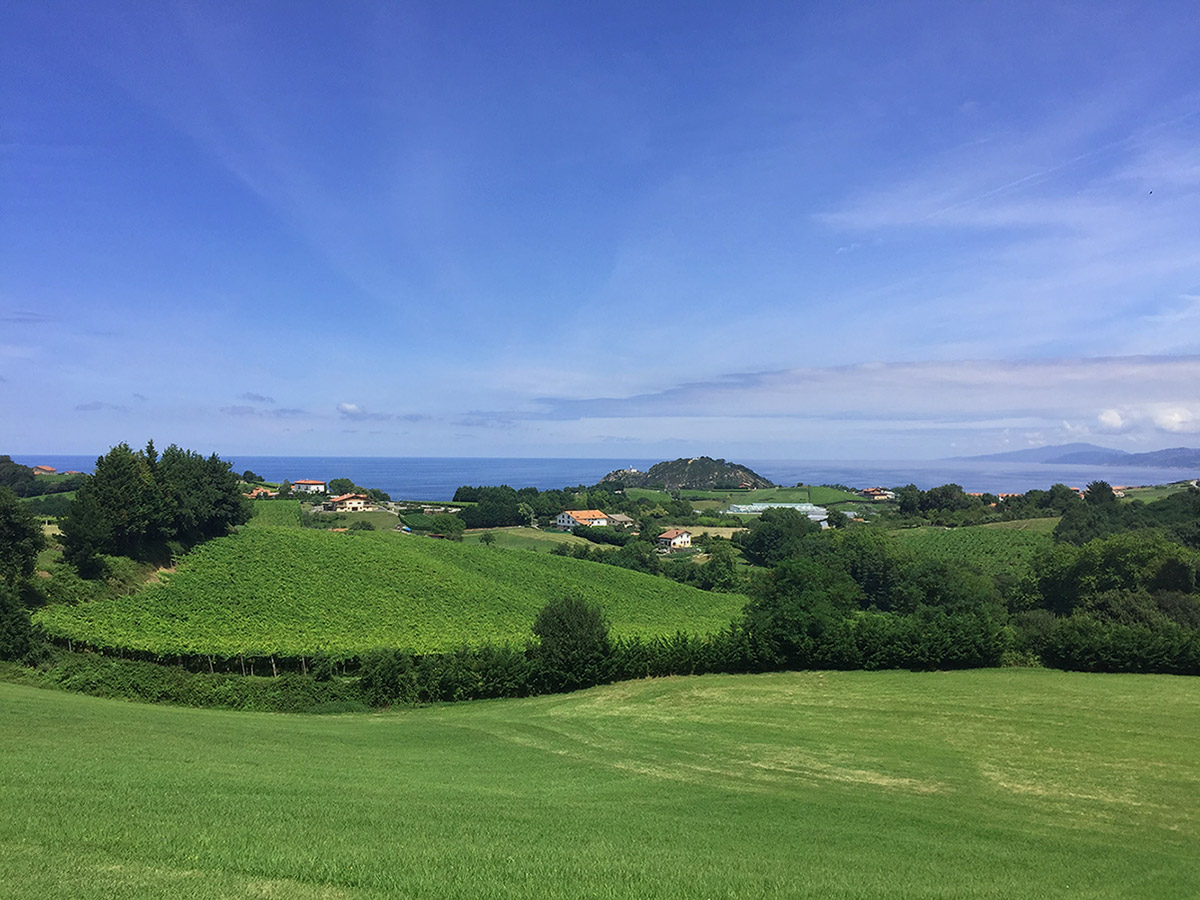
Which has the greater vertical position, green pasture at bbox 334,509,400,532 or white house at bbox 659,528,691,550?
green pasture at bbox 334,509,400,532

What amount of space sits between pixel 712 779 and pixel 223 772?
479 inches

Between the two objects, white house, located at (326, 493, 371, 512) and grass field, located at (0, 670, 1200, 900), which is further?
white house, located at (326, 493, 371, 512)

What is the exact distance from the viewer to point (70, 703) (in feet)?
72.4

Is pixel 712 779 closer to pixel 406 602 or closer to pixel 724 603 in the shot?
pixel 406 602

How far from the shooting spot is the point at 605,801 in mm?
15047

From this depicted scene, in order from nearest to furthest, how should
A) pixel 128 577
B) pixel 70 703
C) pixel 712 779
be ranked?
pixel 712 779, pixel 70 703, pixel 128 577

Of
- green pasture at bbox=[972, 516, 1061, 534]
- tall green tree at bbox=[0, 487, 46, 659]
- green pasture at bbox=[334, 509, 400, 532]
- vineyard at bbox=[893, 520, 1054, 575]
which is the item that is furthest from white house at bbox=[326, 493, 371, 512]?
green pasture at bbox=[972, 516, 1061, 534]

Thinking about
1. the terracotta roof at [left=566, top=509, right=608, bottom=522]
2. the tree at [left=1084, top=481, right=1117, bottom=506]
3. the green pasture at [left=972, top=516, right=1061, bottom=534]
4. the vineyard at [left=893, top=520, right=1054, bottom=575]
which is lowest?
the vineyard at [left=893, top=520, right=1054, bottom=575]

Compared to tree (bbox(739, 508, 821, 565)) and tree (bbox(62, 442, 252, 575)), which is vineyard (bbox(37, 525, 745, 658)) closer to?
tree (bbox(62, 442, 252, 575))

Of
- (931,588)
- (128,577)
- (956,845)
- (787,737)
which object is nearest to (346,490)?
(128,577)

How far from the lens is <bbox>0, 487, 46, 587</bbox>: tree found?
34.7m

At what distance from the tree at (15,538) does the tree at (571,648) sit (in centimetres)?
2850

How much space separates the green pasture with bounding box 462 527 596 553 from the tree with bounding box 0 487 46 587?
172 ft

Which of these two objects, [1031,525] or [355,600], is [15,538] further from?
[1031,525]
